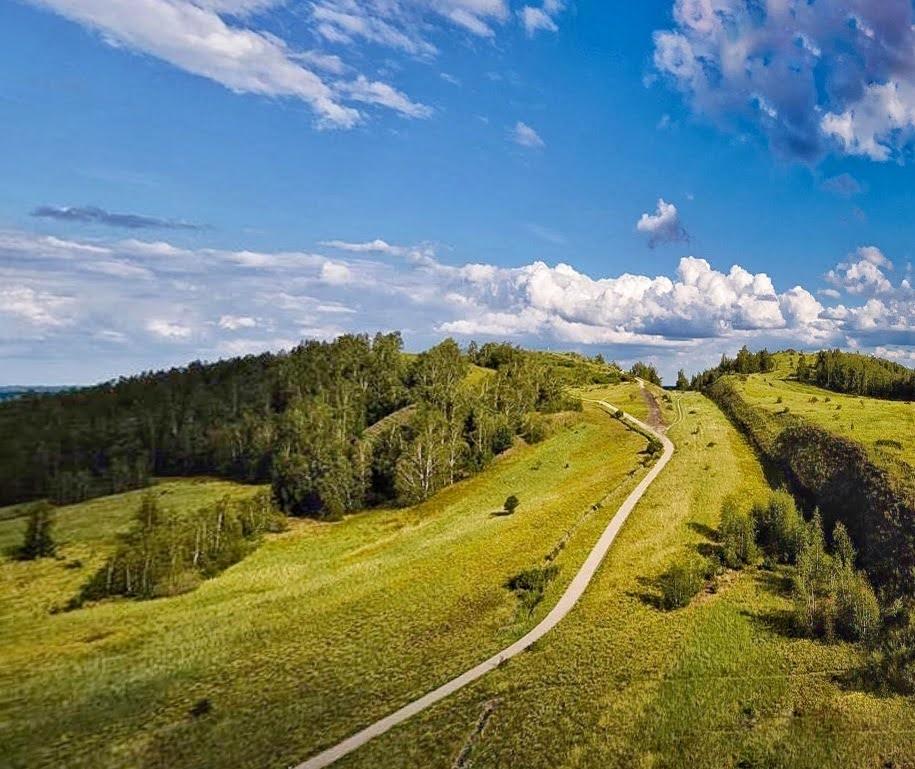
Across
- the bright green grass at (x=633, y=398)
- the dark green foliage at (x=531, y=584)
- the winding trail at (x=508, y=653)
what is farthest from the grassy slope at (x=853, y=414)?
the dark green foliage at (x=531, y=584)

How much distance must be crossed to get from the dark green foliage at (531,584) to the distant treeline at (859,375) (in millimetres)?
127183

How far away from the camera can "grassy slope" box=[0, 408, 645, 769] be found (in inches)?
1583

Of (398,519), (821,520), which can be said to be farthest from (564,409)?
(821,520)

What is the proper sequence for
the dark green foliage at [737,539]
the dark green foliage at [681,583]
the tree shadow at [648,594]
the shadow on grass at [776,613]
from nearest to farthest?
the shadow on grass at [776,613]
the dark green foliage at [681,583]
the tree shadow at [648,594]
the dark green foliage at [737,539]

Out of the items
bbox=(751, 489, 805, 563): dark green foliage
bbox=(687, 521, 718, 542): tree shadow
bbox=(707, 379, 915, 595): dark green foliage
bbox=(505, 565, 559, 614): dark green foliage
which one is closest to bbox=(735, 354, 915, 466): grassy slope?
bbox=(707, 379, 915, 595): dark green foliage

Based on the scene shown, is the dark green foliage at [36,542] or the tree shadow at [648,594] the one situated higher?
the tree shadow at [648,594]

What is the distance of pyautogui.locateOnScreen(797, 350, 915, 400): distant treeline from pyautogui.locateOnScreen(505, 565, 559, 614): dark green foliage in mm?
127183

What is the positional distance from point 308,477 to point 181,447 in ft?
234

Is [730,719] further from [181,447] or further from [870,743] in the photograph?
[181,447]

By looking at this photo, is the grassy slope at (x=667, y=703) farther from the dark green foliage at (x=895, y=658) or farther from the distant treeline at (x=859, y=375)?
the distant treeline at (x=859, y=375)

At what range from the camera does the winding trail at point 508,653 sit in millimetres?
37312

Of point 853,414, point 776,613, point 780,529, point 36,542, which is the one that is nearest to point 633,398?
point 853,414

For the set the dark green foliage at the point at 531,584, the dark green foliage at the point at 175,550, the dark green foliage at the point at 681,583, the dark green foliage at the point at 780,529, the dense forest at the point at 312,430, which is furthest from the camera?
the dense forest at the point at 312,430

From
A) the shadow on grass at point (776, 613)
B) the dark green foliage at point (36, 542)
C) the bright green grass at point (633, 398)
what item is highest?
the bright green grass at point (633, 398)
